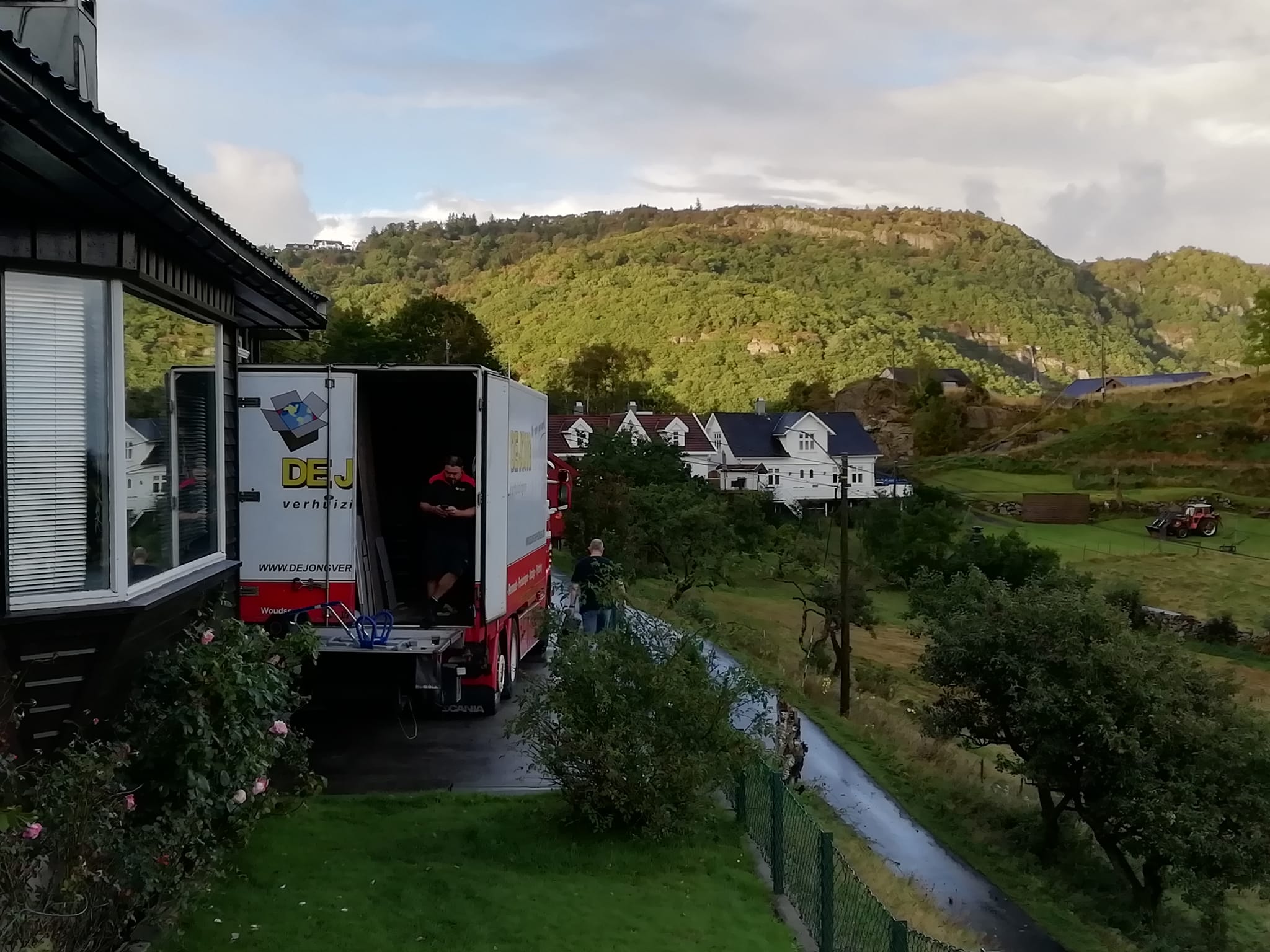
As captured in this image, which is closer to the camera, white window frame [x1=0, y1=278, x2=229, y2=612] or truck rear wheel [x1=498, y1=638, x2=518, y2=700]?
white window frame [x1=0, y1=278, x2=229, y2=612]

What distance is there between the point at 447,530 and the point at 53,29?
214 inches

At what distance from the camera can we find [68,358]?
17.3ft

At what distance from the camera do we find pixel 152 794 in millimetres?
5520

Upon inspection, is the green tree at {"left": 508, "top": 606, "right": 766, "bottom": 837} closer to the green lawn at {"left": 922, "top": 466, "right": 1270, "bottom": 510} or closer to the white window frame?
the white window frame

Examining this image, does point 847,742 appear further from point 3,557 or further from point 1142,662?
point 3,557

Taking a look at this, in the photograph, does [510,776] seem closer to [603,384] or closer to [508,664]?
[508,664]

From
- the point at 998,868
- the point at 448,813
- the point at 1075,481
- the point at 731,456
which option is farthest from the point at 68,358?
the point at 1075,481

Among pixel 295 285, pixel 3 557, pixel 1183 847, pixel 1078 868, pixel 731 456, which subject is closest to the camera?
pixel 3 557

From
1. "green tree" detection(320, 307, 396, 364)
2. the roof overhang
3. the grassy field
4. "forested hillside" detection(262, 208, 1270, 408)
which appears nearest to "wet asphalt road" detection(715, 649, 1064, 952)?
the grassy field

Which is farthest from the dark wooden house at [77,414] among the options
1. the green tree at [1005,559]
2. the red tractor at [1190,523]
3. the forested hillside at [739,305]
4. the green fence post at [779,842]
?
the forested hillside at [739,305]

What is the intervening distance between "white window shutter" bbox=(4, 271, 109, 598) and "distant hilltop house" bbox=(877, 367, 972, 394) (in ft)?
337

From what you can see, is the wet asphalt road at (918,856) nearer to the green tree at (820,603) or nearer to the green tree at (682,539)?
the green tree at (820,603)

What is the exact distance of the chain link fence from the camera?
6.77 metres

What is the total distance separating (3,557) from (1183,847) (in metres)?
14.7
